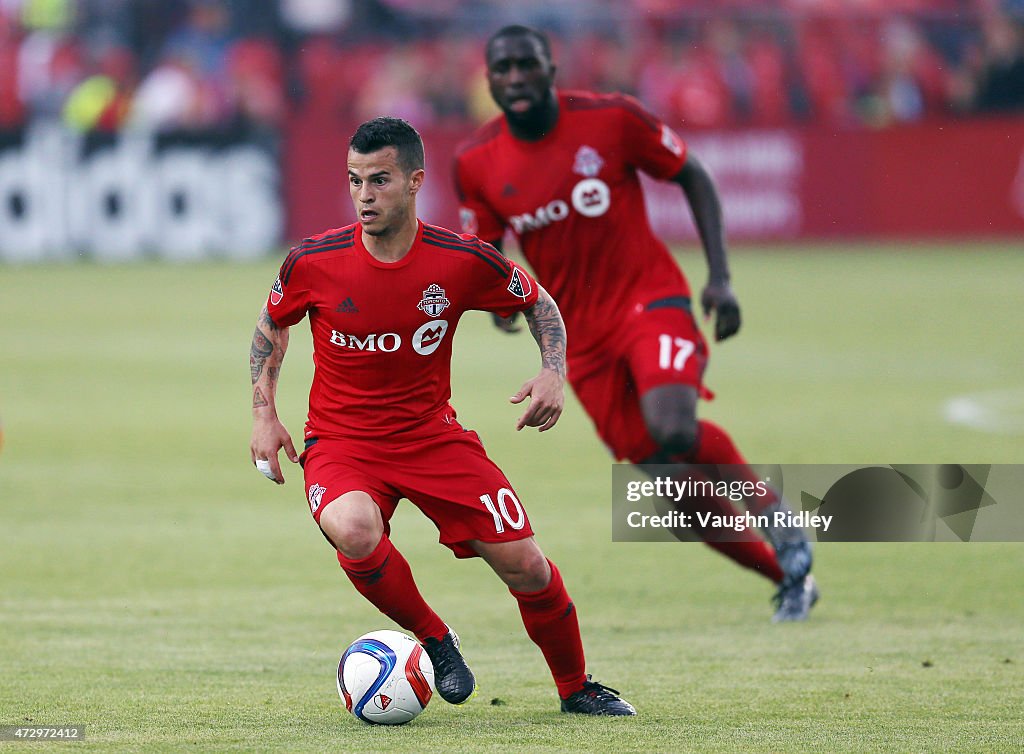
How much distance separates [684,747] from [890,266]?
17562 mm

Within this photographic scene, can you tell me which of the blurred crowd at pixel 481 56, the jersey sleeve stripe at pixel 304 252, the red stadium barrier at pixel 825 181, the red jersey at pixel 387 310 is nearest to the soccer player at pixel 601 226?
the red jersey at pixel 387 310

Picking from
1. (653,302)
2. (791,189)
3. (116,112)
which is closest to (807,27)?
(791,189)

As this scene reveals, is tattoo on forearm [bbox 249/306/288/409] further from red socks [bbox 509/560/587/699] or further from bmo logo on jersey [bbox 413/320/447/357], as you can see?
red socks [bbox 509/560/587/699]

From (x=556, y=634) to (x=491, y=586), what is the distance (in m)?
2.28

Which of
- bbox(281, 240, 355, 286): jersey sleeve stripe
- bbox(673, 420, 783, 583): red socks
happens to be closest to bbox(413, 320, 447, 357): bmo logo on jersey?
bbox(281, 240, 355, 286): jersey sleeve stripe

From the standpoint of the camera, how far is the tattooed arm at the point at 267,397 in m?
5.57

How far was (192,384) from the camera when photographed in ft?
46.2

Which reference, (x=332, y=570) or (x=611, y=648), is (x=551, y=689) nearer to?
(x=611, y=648)

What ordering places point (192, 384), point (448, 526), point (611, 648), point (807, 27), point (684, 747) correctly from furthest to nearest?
point (807, 27) < point (192, 384) < point (611, 648) < point (448, 526) < point (684, 747)

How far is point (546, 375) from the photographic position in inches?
219

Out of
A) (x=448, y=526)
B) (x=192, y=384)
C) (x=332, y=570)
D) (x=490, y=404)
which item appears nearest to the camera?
(x=448, y=526)

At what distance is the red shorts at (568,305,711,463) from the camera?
292 inches

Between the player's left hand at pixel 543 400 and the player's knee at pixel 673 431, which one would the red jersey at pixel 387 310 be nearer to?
the player's left hand at pixel 543 400

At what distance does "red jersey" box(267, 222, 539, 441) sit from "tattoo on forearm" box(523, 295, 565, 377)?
0.05m
